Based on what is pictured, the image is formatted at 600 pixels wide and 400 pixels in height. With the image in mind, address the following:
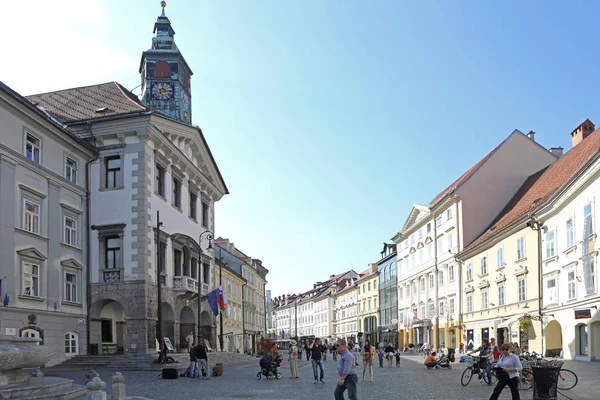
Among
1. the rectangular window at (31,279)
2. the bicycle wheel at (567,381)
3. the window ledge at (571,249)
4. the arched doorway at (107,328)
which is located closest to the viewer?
the bicycle wheel at (567,381)

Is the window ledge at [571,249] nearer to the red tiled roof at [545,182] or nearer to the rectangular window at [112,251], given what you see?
the red tiled roof at [545,182]

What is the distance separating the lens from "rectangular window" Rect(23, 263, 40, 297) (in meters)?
27.6

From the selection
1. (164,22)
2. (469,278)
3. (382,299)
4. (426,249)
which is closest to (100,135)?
(164,22)

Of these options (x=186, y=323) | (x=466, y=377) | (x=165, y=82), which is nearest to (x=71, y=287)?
(x=186, y=323)

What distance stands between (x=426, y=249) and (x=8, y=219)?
43.8m

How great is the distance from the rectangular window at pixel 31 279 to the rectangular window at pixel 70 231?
3059mm

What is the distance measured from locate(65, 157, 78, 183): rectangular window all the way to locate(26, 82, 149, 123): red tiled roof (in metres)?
3.17

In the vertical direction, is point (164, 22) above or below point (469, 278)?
above

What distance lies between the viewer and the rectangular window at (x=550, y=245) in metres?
33.4

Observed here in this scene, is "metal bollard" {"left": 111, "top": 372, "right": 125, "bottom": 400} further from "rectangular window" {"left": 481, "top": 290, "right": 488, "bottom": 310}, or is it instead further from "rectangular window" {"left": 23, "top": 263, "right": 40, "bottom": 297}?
"rectangular window" {"left": 481, "top": 290, "right": 488, "bottom": 310}

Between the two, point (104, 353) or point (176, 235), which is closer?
point (104, 353)

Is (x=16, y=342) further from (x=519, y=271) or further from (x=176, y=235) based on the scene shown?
(x=519, y=271)

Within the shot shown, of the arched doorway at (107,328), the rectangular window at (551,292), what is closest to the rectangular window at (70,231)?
the arched doorway at (107,328)

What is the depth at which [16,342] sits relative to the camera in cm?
1375
